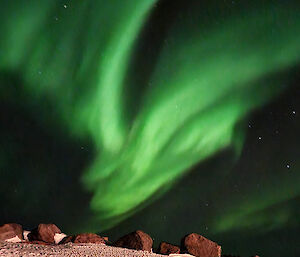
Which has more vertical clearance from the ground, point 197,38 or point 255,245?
point 197,38

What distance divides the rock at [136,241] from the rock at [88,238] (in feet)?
0.82

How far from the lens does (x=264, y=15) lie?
261 inches

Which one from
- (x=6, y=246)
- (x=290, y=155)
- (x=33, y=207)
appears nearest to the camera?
(x=6, y=246)

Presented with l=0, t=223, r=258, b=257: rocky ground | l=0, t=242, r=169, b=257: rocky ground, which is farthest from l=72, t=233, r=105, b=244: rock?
l=0, t=242, r=169, b=257: rocky ground

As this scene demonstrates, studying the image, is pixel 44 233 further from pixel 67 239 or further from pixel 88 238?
pixel 88 238

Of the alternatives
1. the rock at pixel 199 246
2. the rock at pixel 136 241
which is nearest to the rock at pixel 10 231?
the rock at pixel 136 241

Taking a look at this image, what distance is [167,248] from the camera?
6.52m

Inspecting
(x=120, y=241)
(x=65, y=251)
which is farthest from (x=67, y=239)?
(x=65, y=251)

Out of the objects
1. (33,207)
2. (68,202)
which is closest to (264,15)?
(68,202)

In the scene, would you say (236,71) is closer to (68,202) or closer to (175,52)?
(175,52)

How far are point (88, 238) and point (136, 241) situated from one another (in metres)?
0.67

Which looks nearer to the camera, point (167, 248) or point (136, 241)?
point (136, 241)

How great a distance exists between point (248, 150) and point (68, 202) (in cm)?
281

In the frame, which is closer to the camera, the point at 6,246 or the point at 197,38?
the point at 6,246
